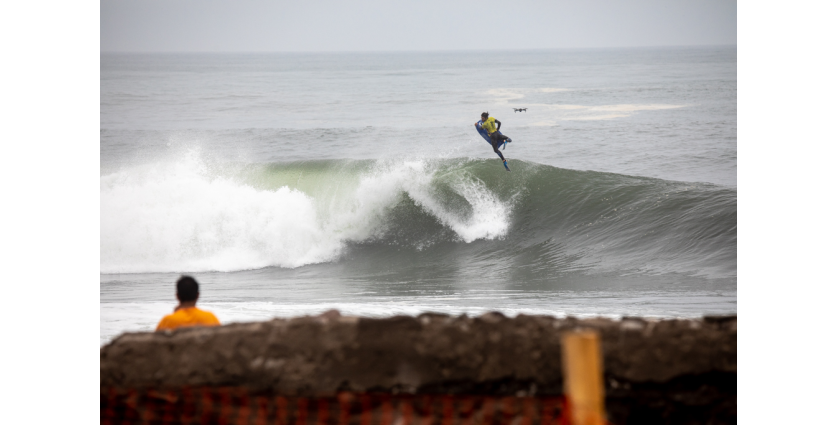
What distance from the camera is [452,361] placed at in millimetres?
2053

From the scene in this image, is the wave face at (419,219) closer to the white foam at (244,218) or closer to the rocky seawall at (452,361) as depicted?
the white foam at (244,218)

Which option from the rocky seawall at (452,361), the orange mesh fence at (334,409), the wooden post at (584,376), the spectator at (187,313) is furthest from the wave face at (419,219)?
the wooden post at (584,376)

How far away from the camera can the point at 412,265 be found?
9320 mm

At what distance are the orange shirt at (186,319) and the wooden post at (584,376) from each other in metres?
1.87

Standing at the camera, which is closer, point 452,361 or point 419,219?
point 452,361

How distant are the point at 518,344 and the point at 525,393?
17 cm

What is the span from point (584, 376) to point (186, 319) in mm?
1996

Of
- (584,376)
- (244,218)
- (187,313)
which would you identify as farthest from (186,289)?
(244,218)


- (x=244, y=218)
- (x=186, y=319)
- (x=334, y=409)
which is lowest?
(x=334, y=409)

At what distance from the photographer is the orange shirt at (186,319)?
272 centimetres

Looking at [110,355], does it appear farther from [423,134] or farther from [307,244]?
[423,134]

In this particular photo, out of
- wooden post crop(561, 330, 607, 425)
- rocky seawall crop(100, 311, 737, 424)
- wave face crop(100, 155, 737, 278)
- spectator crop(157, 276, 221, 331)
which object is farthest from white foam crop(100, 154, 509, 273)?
wooden post crop(561, 330, 607, 425)

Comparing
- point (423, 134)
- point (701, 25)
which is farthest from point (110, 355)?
point (423, 134)

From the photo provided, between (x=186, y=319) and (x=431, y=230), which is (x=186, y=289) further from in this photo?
(x=431, y=230)
